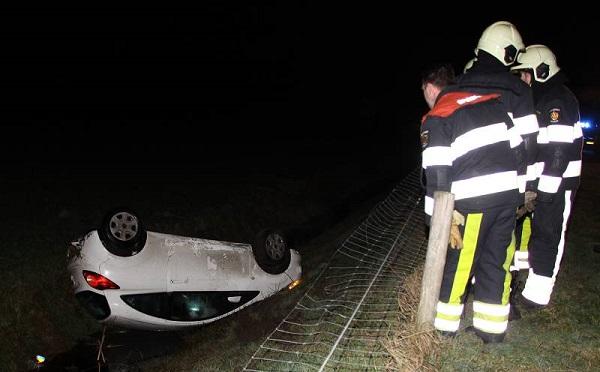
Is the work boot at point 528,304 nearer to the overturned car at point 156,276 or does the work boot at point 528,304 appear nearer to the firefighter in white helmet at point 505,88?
the firefighter in white helmet at point 505,88

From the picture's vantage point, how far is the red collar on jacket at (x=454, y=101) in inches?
108

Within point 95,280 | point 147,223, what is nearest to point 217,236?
point 147,223

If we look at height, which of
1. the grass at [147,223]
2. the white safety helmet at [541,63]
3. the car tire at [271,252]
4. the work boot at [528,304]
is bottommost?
the grass at [147,223]

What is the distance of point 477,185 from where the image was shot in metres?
2.78

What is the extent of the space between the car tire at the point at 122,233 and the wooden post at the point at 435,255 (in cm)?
295

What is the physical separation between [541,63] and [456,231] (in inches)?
69.4

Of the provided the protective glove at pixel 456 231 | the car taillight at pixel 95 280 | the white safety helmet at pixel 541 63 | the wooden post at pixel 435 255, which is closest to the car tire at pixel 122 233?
the car taillight at pixel 95 280

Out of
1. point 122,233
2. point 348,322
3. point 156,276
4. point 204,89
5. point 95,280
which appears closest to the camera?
point 348,322

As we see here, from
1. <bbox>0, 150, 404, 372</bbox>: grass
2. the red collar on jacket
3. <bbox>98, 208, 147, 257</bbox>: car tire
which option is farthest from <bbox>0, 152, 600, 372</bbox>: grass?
the red collar on jacket

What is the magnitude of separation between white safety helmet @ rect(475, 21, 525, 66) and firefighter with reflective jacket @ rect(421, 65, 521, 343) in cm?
36

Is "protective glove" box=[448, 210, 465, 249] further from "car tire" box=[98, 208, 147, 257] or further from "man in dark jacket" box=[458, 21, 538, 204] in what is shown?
"car tire" box=[98, 208, 147, 257]

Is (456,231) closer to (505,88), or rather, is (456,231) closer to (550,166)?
(505,88)

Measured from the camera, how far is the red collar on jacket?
273cm

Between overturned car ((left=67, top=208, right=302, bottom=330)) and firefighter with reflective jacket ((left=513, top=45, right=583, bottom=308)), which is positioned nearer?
firefighter with reflective jacket ((left=513, top=45, right=583, bottom=308))
